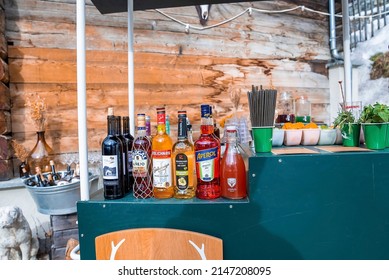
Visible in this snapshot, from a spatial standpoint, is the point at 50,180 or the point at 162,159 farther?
the point at 50,180

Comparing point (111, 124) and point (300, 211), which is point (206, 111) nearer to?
point (111, 124)

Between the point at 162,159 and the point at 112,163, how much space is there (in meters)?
0.18

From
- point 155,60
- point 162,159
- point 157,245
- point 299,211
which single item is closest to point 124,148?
point 162,159

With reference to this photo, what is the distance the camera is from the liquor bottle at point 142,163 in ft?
3.08

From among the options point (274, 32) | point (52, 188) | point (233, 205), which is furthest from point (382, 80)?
point (52, 188)

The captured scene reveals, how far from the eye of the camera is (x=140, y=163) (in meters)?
0.94

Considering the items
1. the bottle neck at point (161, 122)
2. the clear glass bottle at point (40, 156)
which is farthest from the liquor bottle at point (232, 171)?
the clear glass bottle at point (40, 156)

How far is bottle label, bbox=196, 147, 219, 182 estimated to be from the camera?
0.89 metres

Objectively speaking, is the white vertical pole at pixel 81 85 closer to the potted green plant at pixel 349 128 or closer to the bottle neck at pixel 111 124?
the bottle neck at pixel 111 124

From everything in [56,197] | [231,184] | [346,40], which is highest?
[346,40]

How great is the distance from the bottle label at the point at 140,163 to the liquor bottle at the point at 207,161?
0.63ft

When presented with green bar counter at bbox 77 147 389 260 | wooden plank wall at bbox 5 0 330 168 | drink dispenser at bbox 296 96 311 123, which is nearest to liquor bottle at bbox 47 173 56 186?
wooden plank wall at bbox 5 0 330 168

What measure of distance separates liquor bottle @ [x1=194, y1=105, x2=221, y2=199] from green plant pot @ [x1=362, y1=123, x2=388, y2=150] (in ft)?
1.85
